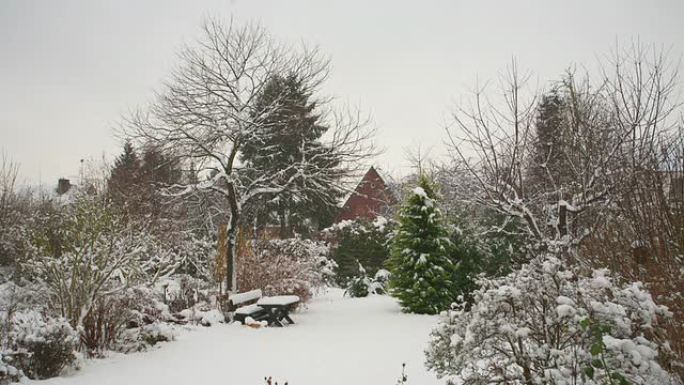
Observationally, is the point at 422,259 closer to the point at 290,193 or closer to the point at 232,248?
the point at 232,248

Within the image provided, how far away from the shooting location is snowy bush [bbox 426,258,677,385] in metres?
2.71

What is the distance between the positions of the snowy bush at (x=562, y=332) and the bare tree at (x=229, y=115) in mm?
9921

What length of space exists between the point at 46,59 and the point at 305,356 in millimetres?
10208

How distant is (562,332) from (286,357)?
462 cm

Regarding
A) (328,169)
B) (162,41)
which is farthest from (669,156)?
(162,41)

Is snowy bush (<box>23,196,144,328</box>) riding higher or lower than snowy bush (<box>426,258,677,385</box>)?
higher

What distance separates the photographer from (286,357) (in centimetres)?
678

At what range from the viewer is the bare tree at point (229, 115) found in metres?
Answer: 12.9

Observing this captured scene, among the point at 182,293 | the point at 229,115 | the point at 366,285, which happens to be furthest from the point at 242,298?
the point at 366,285

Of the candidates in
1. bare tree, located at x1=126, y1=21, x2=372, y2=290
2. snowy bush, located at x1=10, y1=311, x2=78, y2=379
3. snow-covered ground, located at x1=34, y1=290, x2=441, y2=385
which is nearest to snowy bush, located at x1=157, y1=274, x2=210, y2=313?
bare tree, located at x1=126, y1=21, x2=372, y2=290

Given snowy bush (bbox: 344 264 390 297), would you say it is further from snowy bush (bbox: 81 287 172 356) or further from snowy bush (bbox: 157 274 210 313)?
snowy bush (bbox: 81 287 172 356)

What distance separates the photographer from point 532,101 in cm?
793

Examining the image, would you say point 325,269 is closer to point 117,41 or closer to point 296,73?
point 296,73

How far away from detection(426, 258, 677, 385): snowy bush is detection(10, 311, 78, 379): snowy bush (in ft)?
16.0
